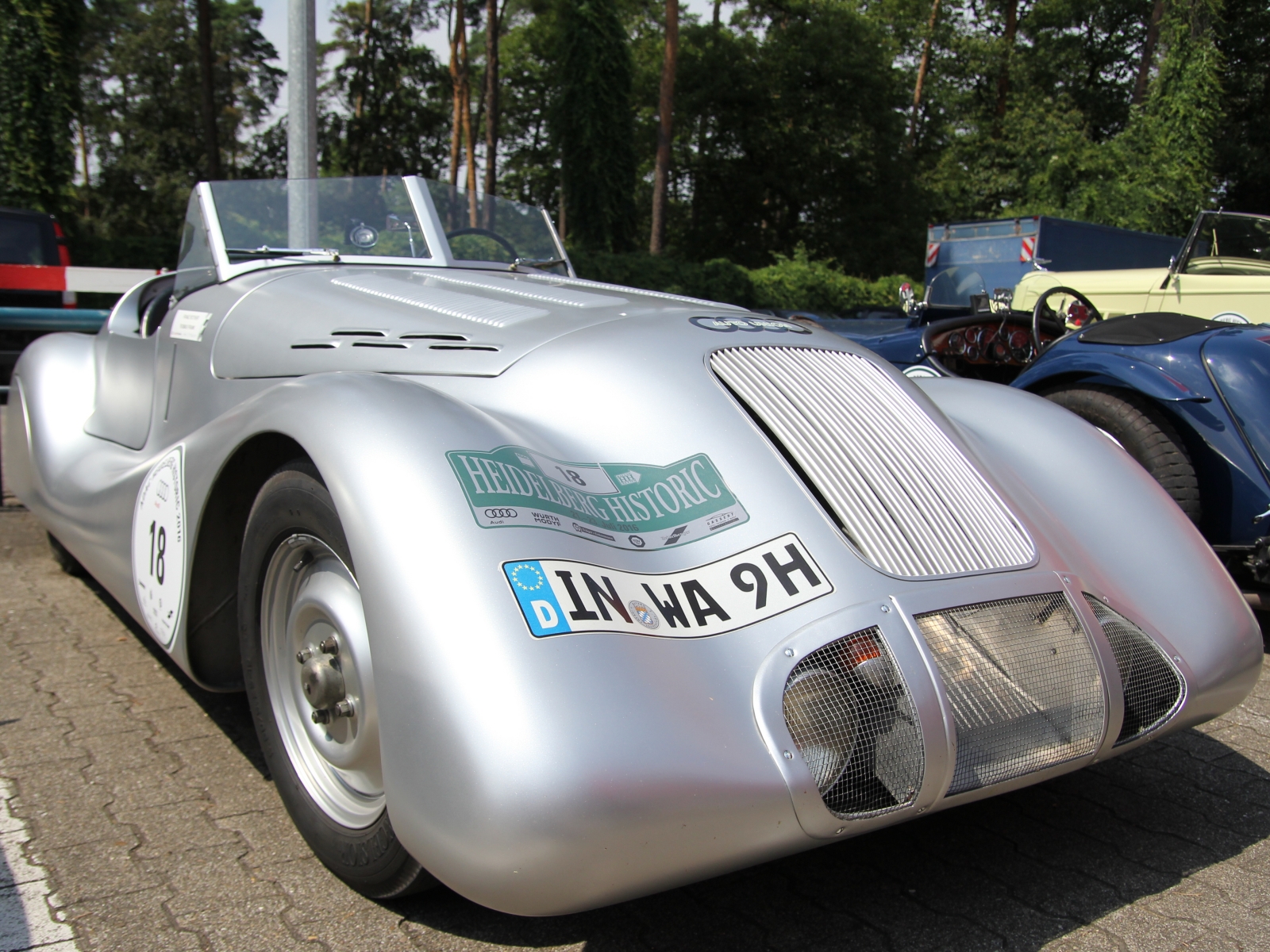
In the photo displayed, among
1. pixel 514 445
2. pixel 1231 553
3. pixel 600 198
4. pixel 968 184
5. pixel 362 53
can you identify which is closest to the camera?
pixel 514 445

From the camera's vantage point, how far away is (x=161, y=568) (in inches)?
101

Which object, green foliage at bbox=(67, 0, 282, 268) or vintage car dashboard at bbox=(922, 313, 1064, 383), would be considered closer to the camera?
vintage car dashboard at bbox=(922, 313, 1064, 383)

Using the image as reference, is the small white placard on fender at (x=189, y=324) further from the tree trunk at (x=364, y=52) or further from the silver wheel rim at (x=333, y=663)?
the tree trunk at (x=364, y=52)

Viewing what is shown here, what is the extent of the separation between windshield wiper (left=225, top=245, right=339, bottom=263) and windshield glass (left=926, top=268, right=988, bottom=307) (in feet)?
44.4

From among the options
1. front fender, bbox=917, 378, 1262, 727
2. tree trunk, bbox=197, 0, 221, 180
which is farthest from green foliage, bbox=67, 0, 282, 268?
front fender, bbox=917, 378, 1262, 727

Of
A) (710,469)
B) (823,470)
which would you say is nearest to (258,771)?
(710,469)

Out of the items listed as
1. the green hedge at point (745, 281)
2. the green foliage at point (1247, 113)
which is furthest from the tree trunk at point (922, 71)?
the green hedge at point (745, 281)

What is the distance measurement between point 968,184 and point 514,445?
32.2 m

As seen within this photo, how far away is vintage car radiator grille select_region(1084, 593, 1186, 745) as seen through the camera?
2.08 metres

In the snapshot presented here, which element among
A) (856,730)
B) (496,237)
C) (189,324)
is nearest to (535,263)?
(496,237)

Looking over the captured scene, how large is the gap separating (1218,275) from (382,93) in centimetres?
3400

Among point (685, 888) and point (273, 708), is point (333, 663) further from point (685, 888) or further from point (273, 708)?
point (685, 888)

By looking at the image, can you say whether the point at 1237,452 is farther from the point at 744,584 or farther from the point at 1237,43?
the point at 1237,43

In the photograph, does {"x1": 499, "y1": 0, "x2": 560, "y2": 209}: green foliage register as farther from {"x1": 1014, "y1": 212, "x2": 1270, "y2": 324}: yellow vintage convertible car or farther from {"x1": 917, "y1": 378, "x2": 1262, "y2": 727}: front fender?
{"x1": 917, "y1": 378, "x2": 1262, "y2": 727}: front fender
